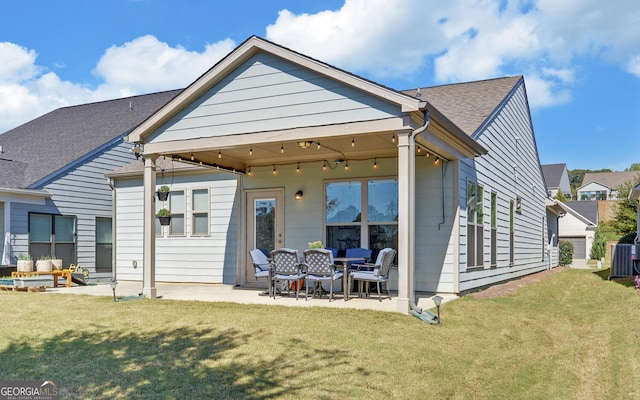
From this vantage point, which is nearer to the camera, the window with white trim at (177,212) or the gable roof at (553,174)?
the window with white trim at (177,212)

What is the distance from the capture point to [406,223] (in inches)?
279

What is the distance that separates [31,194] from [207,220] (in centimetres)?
525

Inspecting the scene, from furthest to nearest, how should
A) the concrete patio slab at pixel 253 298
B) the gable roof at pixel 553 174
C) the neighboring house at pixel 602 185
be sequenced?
the neighboring house at pixel 602 185, the gable roof at pixel 553 174, the concrete patio slab at pixel 253 298

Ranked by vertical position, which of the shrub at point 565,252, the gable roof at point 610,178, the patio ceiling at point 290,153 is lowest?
Answer: the shrub at point 565,252

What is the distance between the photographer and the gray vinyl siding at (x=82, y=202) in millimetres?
13422

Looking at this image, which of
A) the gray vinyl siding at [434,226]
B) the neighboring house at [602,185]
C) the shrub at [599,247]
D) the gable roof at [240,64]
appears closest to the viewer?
the gable roof at [240,64]

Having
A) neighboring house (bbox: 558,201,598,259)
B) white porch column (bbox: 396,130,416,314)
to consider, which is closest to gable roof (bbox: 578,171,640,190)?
neighboring house (bbox: 558,201,598,259)

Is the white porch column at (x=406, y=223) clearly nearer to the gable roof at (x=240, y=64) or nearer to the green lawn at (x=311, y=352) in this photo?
the green lawn at (x=311, y=352)

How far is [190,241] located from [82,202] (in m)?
4.98

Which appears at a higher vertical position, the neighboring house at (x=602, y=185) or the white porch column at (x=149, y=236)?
the neighboring house at (x=602, y=185)

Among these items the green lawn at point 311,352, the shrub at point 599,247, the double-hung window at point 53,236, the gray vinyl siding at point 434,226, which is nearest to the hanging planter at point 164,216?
the green lawn at point 311,352

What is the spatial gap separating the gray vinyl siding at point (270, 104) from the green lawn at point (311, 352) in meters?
2.90

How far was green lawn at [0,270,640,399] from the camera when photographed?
4.34 meters

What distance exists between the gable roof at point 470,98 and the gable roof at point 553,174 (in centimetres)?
3187
